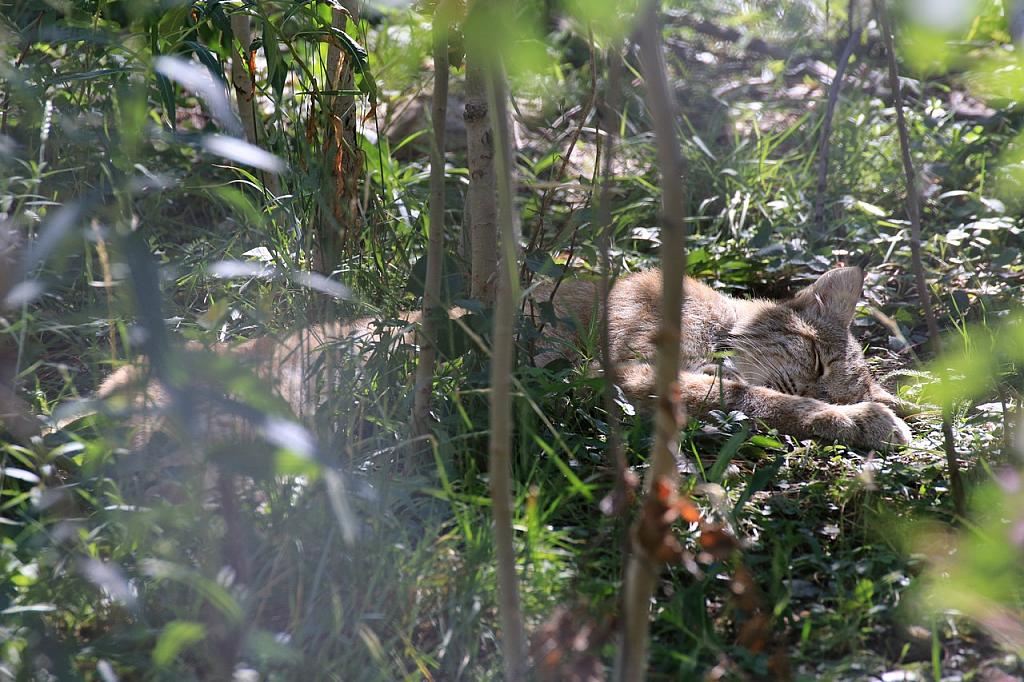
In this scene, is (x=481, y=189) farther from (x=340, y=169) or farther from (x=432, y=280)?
(x=340, y=169)

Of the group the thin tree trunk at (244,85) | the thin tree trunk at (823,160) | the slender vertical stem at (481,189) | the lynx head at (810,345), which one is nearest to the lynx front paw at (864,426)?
the lynx head at (810,345)

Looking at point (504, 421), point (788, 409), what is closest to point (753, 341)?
point (788, 409)

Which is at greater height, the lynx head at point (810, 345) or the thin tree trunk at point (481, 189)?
the thin tree trunk at point (481, 189)

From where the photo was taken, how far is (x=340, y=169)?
3.09 metres

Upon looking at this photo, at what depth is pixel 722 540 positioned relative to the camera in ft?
4.51

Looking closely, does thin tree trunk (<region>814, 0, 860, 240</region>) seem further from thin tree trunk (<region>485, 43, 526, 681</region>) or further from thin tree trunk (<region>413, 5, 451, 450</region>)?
thin tree trunk (<region>485, 43, 526, 681</region>)

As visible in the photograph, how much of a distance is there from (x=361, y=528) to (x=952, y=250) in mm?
3503

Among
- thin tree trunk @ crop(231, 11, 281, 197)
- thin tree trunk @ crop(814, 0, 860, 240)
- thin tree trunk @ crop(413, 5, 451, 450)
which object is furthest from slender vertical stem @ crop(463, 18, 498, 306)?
thin tree trunk @ crop(814, 0, 860, 240)

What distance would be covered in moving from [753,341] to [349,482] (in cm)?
223

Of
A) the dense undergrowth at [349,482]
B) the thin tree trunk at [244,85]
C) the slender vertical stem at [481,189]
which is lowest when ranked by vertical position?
the dense undergrowth at [349,482]

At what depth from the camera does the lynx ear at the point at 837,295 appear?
382 cm

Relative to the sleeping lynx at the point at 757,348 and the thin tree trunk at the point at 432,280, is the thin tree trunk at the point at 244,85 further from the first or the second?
the thin tree trunk at the point at 432,280

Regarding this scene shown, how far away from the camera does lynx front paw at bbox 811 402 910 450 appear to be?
3018 mm

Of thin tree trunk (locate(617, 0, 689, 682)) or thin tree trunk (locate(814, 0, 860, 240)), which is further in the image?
thin tree trunk (locate(814, 0, 860, 240))
